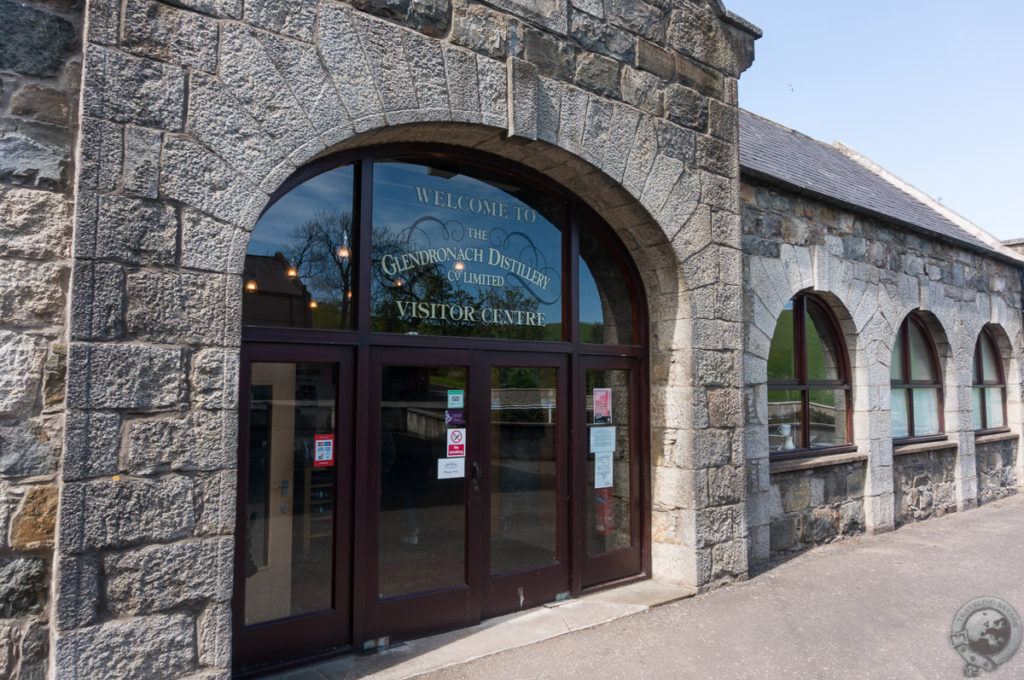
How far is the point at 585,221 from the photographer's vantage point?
4797 mm

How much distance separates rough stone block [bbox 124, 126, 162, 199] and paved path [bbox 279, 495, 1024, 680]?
93.6 inches

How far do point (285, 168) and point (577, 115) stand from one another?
6.25 feet

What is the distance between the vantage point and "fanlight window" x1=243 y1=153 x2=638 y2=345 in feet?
11.5

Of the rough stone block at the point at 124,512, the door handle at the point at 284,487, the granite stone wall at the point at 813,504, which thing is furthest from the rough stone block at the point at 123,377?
the granite stone wall at the point at 813,504

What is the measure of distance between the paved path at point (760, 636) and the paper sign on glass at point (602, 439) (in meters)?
1.04

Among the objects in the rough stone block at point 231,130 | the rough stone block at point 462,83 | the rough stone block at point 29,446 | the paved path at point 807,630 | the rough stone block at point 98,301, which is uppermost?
the rough stone block at point 462,83

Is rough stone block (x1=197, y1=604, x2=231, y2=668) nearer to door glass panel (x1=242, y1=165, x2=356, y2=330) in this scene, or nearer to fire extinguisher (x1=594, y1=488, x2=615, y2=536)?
door glass panel (x1=242, y1=165, x2=356, y2=330)

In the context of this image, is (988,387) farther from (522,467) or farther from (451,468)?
(451,468)

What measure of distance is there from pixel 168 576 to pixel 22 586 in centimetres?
52

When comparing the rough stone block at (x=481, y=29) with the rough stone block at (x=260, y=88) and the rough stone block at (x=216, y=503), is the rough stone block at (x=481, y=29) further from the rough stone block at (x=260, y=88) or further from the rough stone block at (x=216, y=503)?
the rough stone block at (x=216, y=503)

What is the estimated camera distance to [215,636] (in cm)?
281

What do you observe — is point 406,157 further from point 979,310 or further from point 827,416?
point 979,310

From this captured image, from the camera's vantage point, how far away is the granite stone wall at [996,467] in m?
8.80

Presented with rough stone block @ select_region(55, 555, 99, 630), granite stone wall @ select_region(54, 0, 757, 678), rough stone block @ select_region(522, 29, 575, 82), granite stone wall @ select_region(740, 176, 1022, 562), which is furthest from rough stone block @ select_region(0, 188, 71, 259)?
granite stone wall @ select_region(740, 176, 1022, 562)
